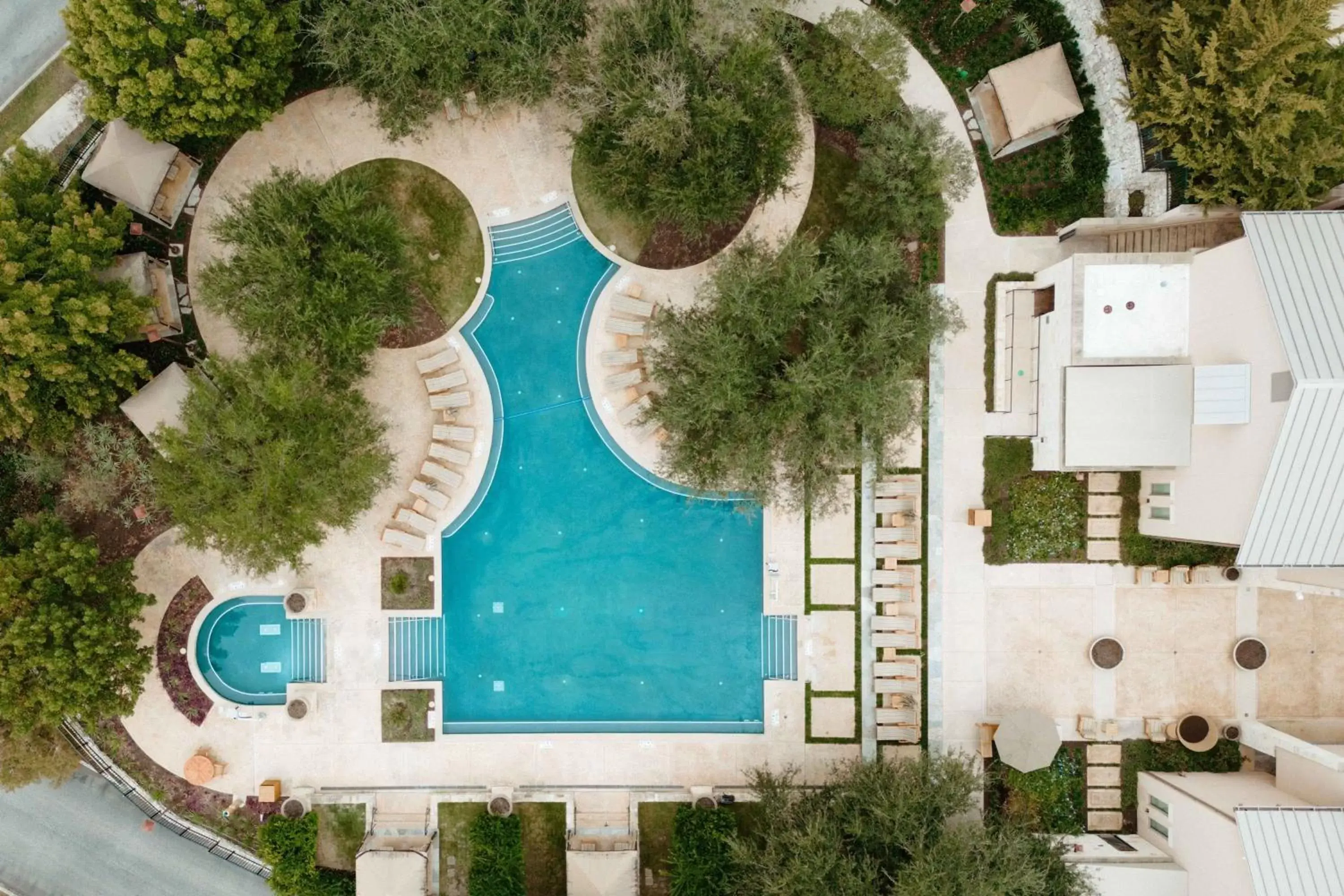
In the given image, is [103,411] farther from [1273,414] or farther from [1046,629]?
[1273,414]

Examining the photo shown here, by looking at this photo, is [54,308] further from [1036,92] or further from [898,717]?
[1036,92]

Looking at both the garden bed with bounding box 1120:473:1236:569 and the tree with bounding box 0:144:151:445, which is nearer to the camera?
the tree with bounding box 0:144:151:445

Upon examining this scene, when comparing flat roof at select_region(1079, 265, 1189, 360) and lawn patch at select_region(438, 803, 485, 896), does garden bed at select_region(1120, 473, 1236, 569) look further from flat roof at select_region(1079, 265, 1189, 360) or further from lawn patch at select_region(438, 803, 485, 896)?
lawn patch at select_region(438, 803, 485, 896)

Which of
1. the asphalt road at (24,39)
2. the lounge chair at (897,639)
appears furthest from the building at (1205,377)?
the asphalt road at (24,39)

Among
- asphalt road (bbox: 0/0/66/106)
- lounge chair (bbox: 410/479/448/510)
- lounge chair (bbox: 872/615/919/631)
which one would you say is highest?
asphalt road (bbox: 0/0/66/106)

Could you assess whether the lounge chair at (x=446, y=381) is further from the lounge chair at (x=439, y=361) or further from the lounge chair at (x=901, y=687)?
the lounge chair at (x=901, y=687)

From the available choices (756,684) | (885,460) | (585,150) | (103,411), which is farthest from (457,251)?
(756,684)

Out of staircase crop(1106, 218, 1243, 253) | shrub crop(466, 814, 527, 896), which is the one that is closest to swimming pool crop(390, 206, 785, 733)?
shrub crop(466, 814, 527, 896)
